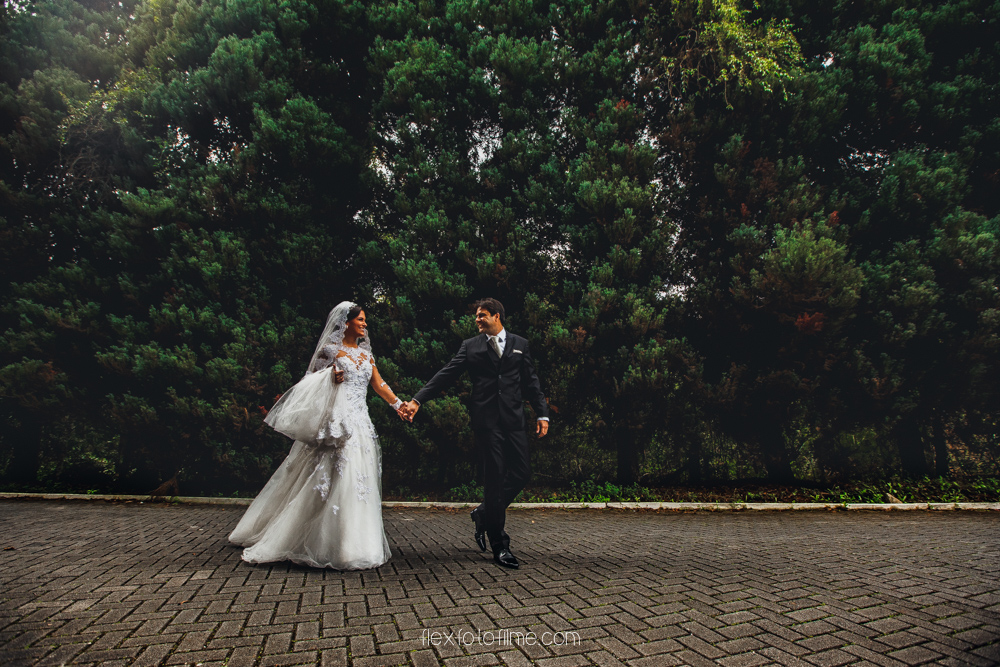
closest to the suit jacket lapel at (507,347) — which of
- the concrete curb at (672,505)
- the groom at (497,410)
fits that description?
the groom at (497,410)

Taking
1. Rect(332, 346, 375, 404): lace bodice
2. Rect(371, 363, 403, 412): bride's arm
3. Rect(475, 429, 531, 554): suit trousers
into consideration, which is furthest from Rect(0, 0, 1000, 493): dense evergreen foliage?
Rect(475, 429, 531, 554): suit trousers

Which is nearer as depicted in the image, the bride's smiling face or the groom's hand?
the groom's hand

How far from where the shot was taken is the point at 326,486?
14.0ft

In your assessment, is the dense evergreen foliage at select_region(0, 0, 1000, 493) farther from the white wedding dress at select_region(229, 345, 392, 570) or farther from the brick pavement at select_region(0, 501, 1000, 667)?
the white wedding dress at select_region(229, 345, 392, 570)

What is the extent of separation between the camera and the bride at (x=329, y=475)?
405 centimetres

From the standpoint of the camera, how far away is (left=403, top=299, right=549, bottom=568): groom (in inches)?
167

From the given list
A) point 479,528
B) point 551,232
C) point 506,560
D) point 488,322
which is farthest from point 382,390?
point 551,232

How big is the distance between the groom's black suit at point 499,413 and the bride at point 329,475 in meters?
0.68

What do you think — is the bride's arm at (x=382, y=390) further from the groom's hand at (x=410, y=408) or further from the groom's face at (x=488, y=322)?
the groom's face at (x=488, y=322)

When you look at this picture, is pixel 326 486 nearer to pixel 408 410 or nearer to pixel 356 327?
pixel 408 410

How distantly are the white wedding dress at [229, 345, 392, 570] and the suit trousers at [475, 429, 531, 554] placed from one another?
0.89 meters

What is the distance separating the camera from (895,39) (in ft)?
27.3

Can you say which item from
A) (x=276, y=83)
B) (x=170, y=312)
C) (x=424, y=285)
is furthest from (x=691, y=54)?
(x=170, y=312)

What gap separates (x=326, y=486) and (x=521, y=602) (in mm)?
1970
